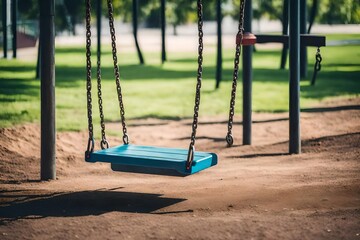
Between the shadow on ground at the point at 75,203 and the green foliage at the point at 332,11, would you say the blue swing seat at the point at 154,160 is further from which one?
the green foliage at the point at 332,11

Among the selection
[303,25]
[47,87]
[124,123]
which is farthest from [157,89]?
[124,123]

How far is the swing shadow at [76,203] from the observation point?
655cm

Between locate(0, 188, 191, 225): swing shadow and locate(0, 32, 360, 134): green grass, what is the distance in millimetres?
5032

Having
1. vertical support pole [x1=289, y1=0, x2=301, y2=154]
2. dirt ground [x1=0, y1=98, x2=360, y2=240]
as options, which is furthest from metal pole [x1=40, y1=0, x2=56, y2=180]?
vertical support pole [x1=289, y1=0, x2=301, y2=154]

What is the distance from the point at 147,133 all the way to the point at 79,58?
16472 millimetres

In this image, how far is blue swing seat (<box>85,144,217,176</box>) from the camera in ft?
21.7

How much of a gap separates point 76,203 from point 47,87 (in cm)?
183

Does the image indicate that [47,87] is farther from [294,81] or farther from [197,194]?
[294,81]

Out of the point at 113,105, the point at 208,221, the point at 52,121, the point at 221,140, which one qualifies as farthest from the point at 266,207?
the point at 113,105

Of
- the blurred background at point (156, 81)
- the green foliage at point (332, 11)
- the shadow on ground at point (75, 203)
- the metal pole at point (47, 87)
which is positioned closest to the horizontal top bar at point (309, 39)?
the blurred background at point (156, 81)

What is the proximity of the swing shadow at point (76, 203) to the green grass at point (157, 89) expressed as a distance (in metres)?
5.03

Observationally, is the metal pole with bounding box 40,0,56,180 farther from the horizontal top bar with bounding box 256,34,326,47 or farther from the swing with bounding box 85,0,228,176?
the horizontal top bar with bounding box 256,34,326,47

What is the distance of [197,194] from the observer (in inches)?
288

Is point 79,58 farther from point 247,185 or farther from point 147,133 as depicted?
point 247,185
